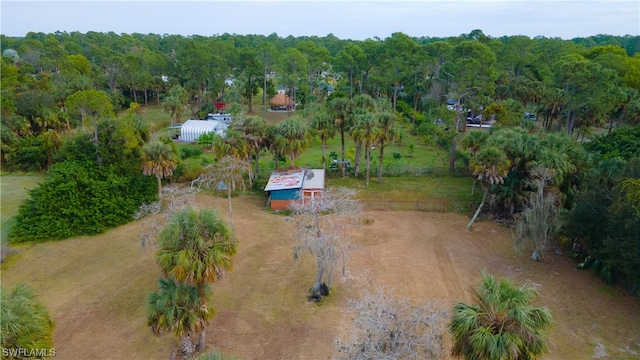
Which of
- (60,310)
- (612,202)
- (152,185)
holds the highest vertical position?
(612,202)

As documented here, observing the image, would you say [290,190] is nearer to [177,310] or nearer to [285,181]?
[285,181]

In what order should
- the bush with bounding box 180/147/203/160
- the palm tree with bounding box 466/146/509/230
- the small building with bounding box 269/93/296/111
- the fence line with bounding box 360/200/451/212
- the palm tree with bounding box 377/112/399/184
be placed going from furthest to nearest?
the small building with bounding box 269/93/296/111
the bush with bounding box 180/147/203/160
the palm tree with bounding box 377/112/399/184
the fence line with bounding box 360/200/451/212
the palm tree with bounding box 466/146/509/230

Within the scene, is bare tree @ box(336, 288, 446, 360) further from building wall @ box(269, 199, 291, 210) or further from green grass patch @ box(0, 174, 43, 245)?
green grass patch @ box(0, 174, 43, 245)

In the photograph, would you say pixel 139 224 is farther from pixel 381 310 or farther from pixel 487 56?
pixel 487 56

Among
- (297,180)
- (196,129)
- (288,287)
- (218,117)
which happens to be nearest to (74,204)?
(297,180)

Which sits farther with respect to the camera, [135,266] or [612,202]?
[135,266]

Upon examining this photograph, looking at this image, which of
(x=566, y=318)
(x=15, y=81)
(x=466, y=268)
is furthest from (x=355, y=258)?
(x=15, y=81)

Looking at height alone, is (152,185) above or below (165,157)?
below

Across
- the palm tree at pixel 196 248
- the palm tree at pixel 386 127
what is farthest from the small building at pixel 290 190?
the palm tree at pixel 196 248

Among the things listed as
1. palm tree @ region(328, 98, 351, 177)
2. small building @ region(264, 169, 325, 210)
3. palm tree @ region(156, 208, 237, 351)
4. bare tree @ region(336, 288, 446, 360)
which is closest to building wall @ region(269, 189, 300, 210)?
small building @ region(264, 169, 325, 210)
